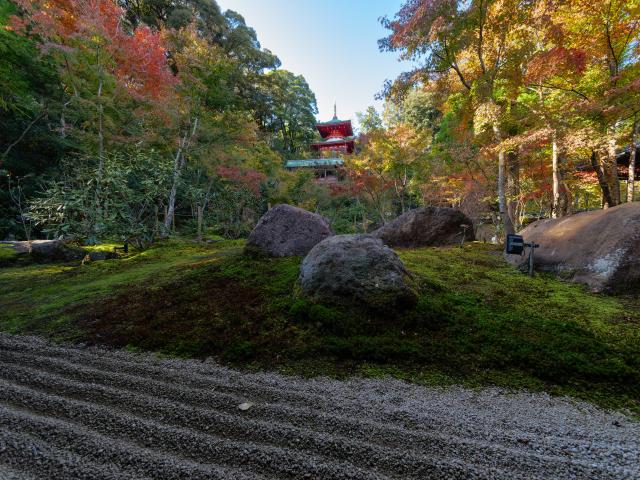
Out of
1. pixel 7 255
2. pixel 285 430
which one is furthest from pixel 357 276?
pixel 7 255

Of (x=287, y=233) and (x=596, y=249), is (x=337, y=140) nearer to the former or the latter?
(x=287, y=233)

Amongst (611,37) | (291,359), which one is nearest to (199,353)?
(291,359)

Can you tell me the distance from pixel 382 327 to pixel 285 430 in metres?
1.35

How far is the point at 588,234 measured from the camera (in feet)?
12.8

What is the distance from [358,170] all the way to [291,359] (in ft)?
40.0

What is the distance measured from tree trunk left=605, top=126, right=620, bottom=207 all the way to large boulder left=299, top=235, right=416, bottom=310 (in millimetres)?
6291

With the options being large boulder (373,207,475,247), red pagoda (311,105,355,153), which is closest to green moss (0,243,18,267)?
large boulder (373,207,475,247)

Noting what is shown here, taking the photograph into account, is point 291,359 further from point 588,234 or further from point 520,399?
point 588,234

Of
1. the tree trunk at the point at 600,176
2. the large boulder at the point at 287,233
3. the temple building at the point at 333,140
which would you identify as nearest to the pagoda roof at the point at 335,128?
the temple building at the point at 333,140

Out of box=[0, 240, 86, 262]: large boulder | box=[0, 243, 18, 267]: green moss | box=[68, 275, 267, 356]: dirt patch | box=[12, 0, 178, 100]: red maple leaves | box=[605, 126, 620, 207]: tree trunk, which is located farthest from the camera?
box=[12, 0, 178, 100]: red maple leaves

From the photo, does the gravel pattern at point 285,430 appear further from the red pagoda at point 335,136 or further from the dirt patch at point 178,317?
the red pagoda at point 335,136

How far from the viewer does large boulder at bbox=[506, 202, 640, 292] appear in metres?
3.37

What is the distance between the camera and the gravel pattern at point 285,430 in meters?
1.27

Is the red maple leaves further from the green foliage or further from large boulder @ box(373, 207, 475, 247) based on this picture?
large boulder @ box(373, 207, 475, 247)
